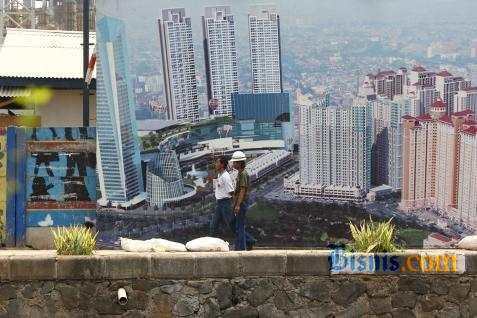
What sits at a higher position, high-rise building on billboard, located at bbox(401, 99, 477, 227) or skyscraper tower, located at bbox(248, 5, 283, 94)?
skyscraper tower, located at bbox(248, 5, 283, 94)


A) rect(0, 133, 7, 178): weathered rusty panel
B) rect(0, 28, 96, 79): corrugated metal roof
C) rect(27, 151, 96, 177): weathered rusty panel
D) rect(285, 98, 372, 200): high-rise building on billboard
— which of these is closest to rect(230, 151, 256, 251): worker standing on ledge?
rect(285, 98, 372, 200): high-rise building on billboard

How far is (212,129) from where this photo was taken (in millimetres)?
12852

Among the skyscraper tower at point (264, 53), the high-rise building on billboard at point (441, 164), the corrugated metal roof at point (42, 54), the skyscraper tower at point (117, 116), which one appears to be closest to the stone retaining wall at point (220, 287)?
the high-rise building on billboard at point (441, 164)

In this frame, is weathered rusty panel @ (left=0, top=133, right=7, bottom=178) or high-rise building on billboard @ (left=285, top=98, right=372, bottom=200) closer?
high-rise building on billboard @ (left=285, top=98, right=372, bottom=200)

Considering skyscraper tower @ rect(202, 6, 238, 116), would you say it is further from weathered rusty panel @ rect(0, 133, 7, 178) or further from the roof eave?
the roof eave

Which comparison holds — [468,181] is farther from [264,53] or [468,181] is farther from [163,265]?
[163,265]

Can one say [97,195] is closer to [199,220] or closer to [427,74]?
[199,220]

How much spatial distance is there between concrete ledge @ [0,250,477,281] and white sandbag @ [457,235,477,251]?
53.3 inches

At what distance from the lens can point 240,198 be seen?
12078 millimetres

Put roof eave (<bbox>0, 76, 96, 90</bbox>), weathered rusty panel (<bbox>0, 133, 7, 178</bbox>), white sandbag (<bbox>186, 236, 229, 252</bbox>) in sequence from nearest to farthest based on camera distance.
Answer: white sandbag (<bbox>186, 236, 229, 252</bbox>) → weathered rusty panel (<bbox>0, 133, 7, 178</bbox>) → roof eave (<bbox>0, 76, 96, 90</bbox>)

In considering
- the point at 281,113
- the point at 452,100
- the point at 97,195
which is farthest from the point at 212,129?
the point at 452,100
